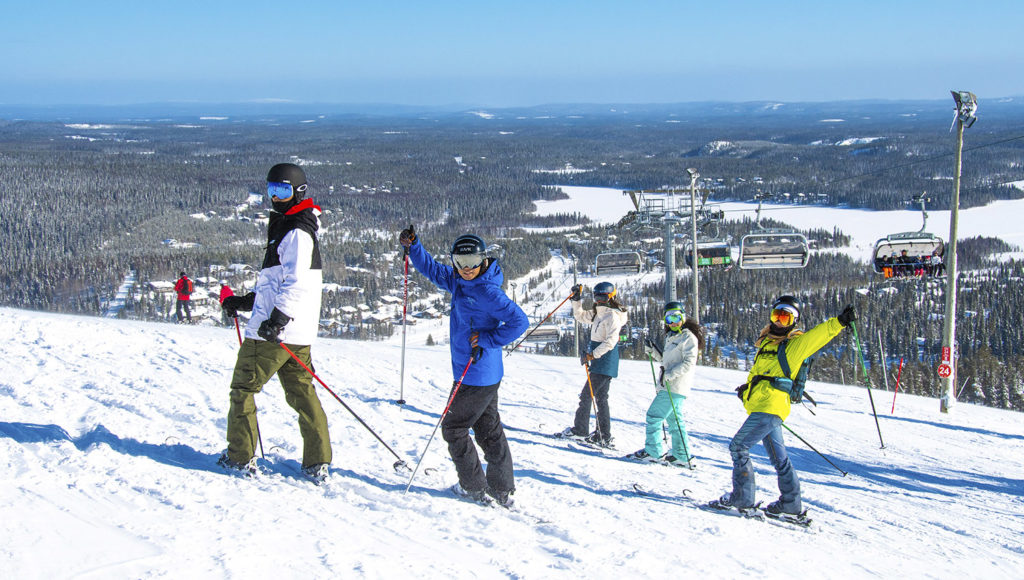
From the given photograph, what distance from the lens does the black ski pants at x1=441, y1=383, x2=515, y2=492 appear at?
149 inches

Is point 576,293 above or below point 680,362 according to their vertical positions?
above

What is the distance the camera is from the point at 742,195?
144 metres

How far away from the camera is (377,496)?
378cm

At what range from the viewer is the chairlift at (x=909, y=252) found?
42.0 ft

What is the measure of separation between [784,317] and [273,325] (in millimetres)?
2942

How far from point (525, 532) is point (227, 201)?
150 meters

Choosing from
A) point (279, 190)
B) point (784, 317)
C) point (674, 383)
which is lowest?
point (674, 383)

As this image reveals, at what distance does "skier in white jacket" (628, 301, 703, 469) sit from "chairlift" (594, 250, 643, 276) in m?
11.5

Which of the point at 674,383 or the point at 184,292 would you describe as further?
the point at 184,292

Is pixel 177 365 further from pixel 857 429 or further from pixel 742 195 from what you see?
pixel 742 195

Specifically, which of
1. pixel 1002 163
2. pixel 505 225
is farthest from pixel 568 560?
pixel 1002 163

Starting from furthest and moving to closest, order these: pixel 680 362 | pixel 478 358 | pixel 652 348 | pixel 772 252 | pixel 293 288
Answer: pixel 772 252
pixel 652 348
pixel 680 362
pixel 478 358
pixel 293 288

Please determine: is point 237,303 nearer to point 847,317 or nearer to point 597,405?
point 597,405

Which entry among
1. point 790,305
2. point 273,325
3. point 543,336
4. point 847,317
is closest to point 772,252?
point 543,336
